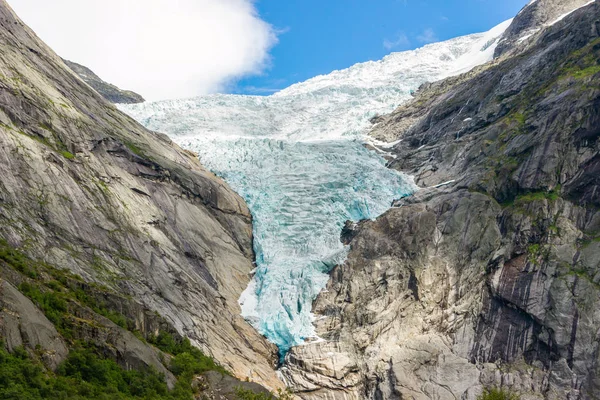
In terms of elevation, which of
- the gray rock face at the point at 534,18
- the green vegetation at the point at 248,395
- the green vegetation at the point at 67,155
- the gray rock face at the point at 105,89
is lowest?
the green vegetation at the point at 248,395

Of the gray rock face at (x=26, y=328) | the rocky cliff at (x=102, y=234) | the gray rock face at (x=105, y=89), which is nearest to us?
the gray rock face at (x=26, y=328)

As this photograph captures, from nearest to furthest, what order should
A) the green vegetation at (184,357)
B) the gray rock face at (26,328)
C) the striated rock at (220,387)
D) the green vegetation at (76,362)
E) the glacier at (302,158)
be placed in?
the green vegetation at (76,362) → the gray rock face at (26,328) → the striated rock at (220,387) → the green vegetation at (184,357) → the glacier at (302,158)

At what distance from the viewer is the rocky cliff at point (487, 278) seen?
163ft

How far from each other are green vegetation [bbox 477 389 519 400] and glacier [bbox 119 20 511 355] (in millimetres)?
14203

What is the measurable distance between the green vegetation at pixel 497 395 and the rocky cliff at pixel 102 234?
51.9 ft

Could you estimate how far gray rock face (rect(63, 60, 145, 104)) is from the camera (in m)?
115

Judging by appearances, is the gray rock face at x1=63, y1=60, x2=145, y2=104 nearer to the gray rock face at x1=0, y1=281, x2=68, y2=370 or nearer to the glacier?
the glacier

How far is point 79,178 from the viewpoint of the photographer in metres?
52.0

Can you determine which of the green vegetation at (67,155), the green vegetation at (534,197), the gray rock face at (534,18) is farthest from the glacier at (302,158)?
the green vegetation at (67,155)

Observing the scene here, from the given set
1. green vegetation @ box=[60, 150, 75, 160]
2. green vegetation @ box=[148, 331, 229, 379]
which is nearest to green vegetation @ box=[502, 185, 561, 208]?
green vegetation @ box=[148, 331, 229, 379]

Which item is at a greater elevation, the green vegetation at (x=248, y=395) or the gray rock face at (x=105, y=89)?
the gray rock face at (x=105, y=89)

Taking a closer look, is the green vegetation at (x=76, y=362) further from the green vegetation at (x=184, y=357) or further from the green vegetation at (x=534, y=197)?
the green vegetation at (x=534, y=197)

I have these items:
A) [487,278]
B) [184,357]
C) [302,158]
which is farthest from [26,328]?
[302,158]

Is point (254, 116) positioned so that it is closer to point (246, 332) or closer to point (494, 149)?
point (494, 149)
